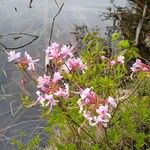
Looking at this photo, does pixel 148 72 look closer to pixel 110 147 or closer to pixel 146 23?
pixel 110 147

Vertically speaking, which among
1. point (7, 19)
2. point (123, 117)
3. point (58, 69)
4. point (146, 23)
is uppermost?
point (58, 69)

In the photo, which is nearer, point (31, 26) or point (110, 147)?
point (110, 147)

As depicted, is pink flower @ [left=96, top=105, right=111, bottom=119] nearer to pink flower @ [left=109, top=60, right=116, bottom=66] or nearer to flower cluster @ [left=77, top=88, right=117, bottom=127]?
flower cluster @ [left=77, top=88, right=117, bottom=127]

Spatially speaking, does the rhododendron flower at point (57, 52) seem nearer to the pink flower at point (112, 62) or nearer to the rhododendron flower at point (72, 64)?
the rhododendron flower at point (72, 64)

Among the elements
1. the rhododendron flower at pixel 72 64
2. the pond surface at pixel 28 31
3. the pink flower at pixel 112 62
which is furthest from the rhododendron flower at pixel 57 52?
the pond surface at pixel 28 31

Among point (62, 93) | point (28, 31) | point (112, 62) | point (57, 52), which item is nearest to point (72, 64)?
point (57, 52)

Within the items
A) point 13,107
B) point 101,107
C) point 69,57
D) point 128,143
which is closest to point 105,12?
point 13,107

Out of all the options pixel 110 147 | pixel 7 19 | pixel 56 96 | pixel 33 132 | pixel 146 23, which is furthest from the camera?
pixel 7 19

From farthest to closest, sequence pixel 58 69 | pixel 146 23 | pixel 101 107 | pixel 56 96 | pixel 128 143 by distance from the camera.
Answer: pixel 146 23 < pixel 128 143 < pixel 58 69 < pixel 56 96 < pixel 101 107

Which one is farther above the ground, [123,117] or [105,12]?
[123,117]

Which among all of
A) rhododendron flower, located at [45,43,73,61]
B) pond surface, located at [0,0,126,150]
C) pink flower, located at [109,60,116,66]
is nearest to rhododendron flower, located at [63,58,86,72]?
rhododendron flower, located at [45,43,73,61]
